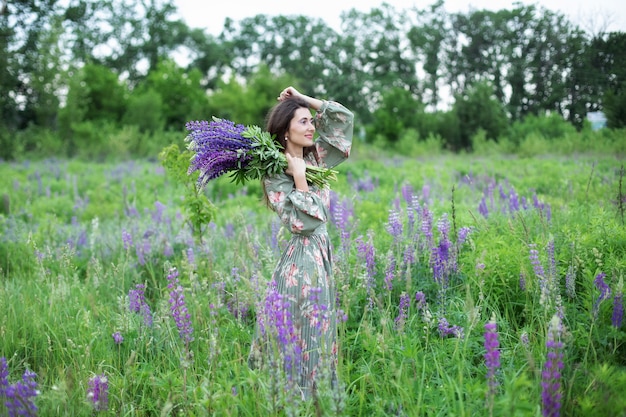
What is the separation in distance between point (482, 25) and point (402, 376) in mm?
13937

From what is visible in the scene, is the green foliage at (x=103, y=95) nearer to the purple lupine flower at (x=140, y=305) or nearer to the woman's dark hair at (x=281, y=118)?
the purple lupine flower at (x=140, y=305)

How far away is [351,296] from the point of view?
10.5ft

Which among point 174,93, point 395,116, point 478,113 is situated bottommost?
point 478,113

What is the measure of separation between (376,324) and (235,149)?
154 centimetres

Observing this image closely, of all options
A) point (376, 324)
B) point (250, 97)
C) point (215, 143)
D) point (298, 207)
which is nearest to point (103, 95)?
point (250, 97)

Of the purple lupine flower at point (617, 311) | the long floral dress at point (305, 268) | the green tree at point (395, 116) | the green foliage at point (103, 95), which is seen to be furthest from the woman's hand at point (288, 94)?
the green foliage at point (103, 95)

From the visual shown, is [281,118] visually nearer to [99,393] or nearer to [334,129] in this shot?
[334,129]

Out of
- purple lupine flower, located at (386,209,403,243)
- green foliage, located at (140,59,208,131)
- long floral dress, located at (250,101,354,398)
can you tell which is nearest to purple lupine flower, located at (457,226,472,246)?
purple lupine flower, located at (386,209,403,243)

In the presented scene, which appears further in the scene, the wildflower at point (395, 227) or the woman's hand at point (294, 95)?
the wildflower at point (395, 227)

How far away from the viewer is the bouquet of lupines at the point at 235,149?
2676 mm

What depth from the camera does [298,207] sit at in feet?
8.27

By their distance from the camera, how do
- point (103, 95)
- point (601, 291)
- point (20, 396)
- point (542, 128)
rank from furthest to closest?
point (103, 95) → point (542, 128) → point (601, 291) → point (20, 396)

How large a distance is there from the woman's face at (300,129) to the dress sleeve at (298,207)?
321 millimetres

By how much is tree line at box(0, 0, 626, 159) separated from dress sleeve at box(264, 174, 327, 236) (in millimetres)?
5078
